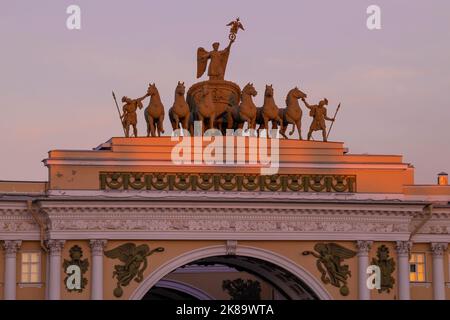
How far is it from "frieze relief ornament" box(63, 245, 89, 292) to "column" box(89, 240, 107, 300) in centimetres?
31

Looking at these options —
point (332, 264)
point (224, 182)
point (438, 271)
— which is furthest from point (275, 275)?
point (438, 271)

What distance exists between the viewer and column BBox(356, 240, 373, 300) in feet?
197

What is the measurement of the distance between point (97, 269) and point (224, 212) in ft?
15.6

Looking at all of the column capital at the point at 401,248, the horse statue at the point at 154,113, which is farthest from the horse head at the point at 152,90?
the column capital at the point at 401,248

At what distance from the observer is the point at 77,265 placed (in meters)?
58.8

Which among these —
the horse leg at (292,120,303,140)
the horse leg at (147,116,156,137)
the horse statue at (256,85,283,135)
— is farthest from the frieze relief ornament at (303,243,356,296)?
the horse leg at (147,116,156,137)

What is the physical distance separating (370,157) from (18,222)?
12.3m

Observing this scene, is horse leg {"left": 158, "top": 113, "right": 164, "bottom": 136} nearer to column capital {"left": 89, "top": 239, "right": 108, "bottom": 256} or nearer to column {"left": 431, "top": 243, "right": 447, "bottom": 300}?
column capital {"left": 89, "top": 239, "right": 108, "bottom": 256}

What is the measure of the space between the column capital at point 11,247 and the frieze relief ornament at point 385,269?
1220cm

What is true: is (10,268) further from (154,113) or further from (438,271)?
(438,271)

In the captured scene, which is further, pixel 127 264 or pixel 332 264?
pixel 332 264

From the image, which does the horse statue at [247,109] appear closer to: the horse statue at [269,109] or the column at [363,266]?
the horse statue at [269,109]

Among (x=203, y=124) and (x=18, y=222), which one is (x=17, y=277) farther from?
(x=203, y=124)

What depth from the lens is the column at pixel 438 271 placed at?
2421 inches
